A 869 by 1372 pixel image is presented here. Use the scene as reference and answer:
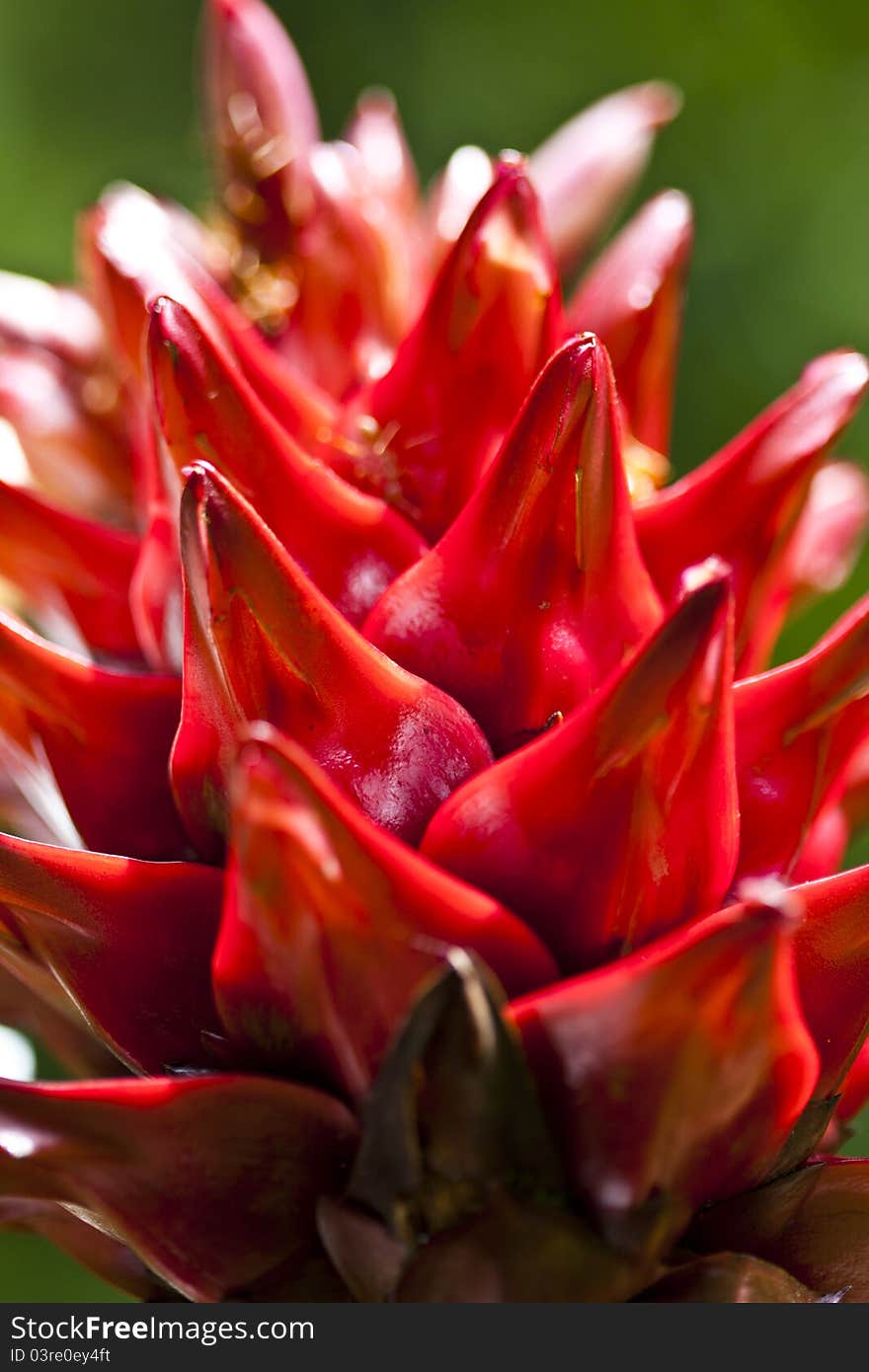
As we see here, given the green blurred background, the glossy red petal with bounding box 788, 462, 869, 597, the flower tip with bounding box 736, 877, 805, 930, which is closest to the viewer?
the flower tip with bounding box 736, 877, 805, 930

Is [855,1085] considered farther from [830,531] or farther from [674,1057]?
[830,531]

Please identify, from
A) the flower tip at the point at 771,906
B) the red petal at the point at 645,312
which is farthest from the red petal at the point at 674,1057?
the red petal at the point at 645,312

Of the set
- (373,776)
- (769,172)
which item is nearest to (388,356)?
(373,776)

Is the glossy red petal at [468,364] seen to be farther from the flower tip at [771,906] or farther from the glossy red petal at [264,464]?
the flower tip at [771,906]

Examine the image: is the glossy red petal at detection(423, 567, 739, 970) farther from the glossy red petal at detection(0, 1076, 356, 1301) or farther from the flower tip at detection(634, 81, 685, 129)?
the flower tip at detection(634, 81, 685, 129)

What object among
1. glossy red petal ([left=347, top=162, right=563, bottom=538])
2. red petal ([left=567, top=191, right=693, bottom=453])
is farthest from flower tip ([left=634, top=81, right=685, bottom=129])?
glossy red petal ([left=347, top=162, right=563, bottom=538])

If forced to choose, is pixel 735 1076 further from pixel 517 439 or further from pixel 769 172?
pixel 769 172
